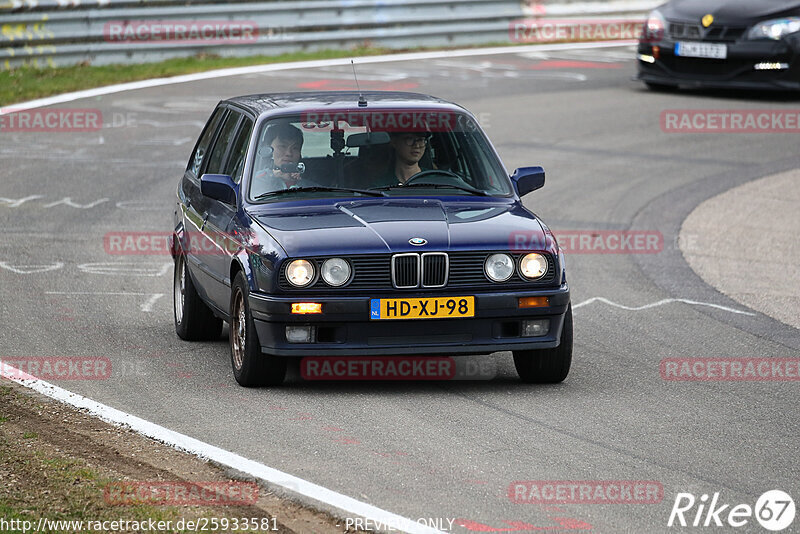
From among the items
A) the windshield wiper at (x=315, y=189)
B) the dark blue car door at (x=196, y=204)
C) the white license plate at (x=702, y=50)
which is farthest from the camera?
the white license plate at (x=702, y=50)

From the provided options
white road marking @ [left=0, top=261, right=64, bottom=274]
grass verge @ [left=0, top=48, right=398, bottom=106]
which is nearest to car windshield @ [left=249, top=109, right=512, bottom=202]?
white road marking @ [left=0, top=261, right=64, bottom=274]

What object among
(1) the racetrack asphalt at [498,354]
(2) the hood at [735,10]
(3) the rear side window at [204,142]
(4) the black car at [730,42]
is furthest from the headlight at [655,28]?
(3) the rear side window at [204,142]

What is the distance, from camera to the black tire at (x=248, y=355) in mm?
7602

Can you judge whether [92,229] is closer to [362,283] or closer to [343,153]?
[343,153]

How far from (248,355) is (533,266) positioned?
1.63 m

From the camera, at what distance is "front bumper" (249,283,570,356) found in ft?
24.2

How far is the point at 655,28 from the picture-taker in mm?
20000

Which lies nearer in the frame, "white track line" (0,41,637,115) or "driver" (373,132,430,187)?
"driver" (373,132,430,187)

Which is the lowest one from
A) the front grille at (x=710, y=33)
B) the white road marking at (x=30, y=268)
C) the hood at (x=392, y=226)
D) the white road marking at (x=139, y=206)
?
the white road marking at (x=139, y=206)

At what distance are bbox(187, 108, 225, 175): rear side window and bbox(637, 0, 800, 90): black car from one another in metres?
11.2

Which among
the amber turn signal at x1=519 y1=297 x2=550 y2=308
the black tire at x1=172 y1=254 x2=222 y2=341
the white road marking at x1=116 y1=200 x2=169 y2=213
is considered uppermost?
the amber turn signal at x1=519 y1=297 x2=550 y2=308

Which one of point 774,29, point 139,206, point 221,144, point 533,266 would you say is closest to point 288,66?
point 774,29

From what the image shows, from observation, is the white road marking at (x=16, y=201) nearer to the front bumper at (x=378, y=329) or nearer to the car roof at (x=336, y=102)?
the car roof at (x=336, y=102)

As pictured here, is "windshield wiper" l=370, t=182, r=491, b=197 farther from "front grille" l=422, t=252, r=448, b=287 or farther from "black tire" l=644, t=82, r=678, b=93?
"black tire" l=644, t=82, r=678, b=93
